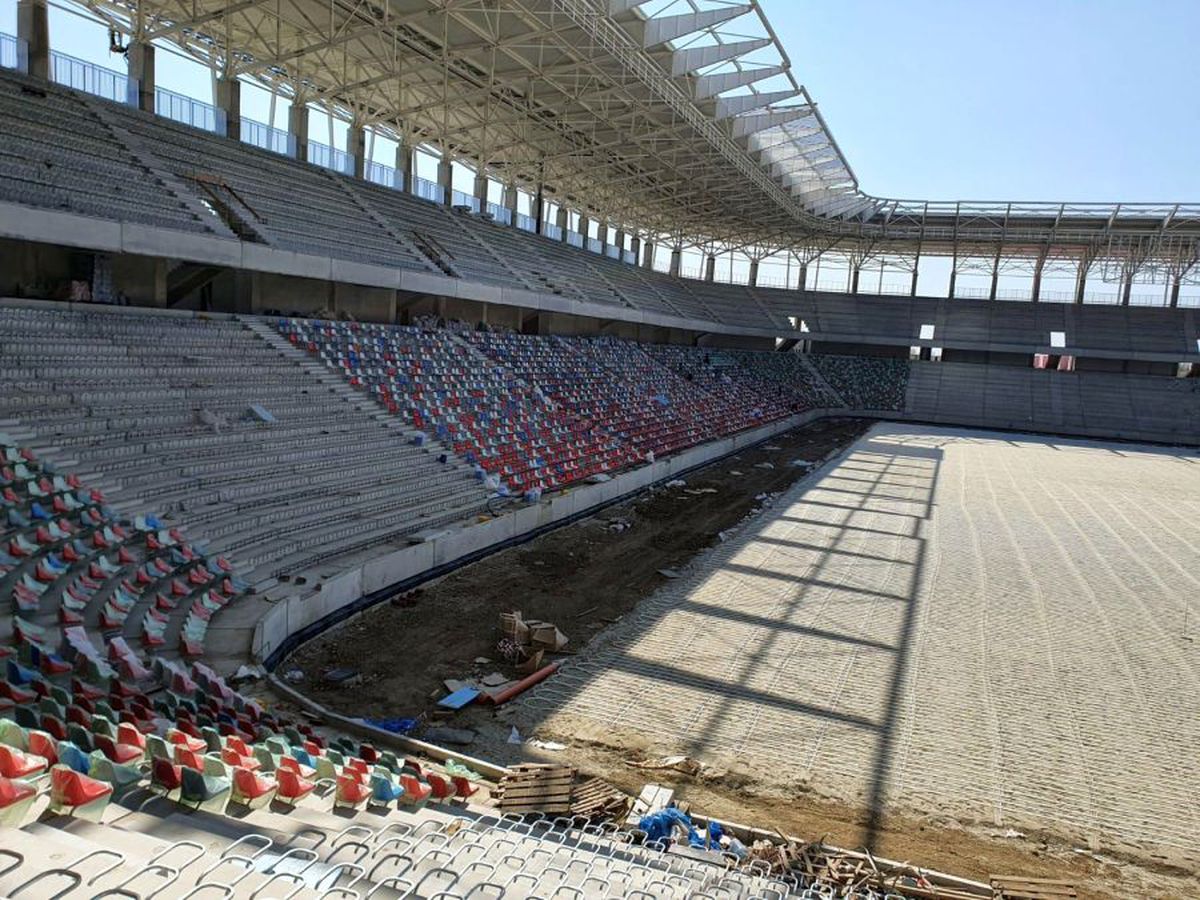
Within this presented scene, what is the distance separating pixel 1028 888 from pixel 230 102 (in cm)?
2686

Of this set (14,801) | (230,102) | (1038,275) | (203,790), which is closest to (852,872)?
(203,790)

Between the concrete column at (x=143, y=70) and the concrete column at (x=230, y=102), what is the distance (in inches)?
92.5

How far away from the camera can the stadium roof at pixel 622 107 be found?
2173 centimetres

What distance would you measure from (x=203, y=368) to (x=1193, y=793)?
55.3 ft

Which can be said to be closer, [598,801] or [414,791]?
[414,791]

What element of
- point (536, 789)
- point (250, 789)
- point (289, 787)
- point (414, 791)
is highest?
point (250, 789)

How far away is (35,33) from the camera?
741 inches

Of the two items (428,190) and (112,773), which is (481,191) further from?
(112,773)

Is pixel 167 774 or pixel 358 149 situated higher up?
pixel 358 149

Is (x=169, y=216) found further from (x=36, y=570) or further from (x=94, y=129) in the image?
(x=36, y=570)

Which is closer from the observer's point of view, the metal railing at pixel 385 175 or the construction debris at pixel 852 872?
the construction debris at pixel 852 872

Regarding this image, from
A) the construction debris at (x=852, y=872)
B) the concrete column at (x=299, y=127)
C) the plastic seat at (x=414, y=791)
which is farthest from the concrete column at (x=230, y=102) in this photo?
the construction debris at (x=852, y=872)

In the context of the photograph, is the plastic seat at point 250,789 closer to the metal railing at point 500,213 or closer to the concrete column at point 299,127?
the concrete column at point 299,127

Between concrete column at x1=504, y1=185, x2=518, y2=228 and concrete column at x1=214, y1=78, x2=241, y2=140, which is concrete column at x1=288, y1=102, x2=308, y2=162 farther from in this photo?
concrete column at x1=504, y1=185, x2=518, y2=228
